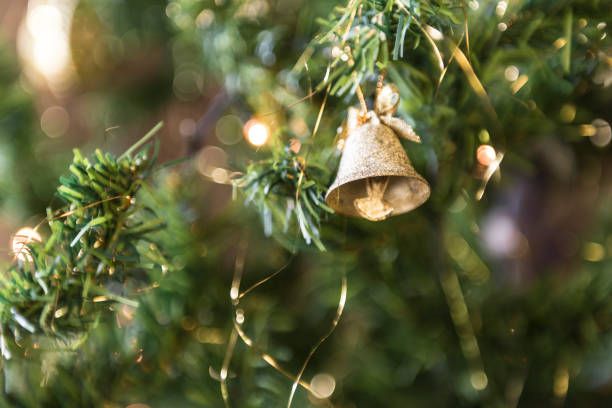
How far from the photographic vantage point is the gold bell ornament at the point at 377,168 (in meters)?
0.28

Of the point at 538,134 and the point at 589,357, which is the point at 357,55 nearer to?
the point at 538,134

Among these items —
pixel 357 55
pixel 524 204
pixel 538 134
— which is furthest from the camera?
pixel 524 204

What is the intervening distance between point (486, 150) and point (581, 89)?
0.29 ft

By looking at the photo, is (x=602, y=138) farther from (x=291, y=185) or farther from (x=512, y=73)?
(x=291, y=185)

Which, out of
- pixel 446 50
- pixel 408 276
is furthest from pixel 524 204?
pixel 446 50

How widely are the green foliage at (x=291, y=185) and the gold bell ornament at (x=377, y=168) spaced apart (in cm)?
1

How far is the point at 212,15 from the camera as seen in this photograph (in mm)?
421

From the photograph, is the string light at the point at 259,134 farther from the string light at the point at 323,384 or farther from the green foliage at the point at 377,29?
the string light at the point at 323,384

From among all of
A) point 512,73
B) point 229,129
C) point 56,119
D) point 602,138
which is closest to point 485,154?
point 512,73

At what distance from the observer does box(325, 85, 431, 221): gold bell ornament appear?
277 mm

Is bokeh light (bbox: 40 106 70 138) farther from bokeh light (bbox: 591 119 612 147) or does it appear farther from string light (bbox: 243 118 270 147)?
bokeh light (bbox: 591 119 612 147)

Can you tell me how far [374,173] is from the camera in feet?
0.88

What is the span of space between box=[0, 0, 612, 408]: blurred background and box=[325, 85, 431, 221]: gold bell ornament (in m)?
0.03

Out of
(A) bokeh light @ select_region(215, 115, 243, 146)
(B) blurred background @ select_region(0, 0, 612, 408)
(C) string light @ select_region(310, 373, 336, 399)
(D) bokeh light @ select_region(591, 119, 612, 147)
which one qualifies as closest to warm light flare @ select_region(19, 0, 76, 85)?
(B) blurred background @ select_region(0, 0, 612, 408)
